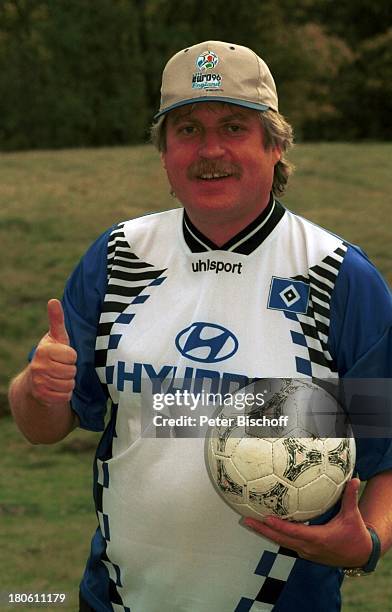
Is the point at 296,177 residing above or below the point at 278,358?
below

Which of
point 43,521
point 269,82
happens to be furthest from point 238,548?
point 43,521

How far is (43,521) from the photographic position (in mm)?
9117

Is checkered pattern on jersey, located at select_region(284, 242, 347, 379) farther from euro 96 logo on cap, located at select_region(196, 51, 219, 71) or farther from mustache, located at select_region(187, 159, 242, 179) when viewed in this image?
euro 96 logo on cap, located at select_region(196, 51, 219, 71)

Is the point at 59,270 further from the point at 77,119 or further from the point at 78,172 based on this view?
the point at 77,119

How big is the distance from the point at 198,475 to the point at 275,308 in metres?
0.57

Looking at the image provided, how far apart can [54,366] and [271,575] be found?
37.1 inches

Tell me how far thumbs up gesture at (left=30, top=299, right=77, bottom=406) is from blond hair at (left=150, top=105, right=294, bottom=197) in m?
0.68

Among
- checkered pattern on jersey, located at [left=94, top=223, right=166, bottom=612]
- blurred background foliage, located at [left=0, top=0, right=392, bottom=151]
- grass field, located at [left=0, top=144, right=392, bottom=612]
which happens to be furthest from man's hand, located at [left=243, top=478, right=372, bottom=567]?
blurred background foliage, located at [left=0, top=0, right=392, bottom=151]

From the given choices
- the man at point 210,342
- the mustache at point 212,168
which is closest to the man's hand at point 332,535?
the man at point 210,342

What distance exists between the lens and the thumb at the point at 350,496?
316 cm

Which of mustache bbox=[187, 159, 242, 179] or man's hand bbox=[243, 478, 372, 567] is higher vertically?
mustache bbox=[187, 159, 242, 179]

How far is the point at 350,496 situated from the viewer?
10.5 ft

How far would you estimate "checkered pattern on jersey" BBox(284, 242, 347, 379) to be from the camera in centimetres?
357

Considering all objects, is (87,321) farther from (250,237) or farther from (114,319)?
(250,237)
